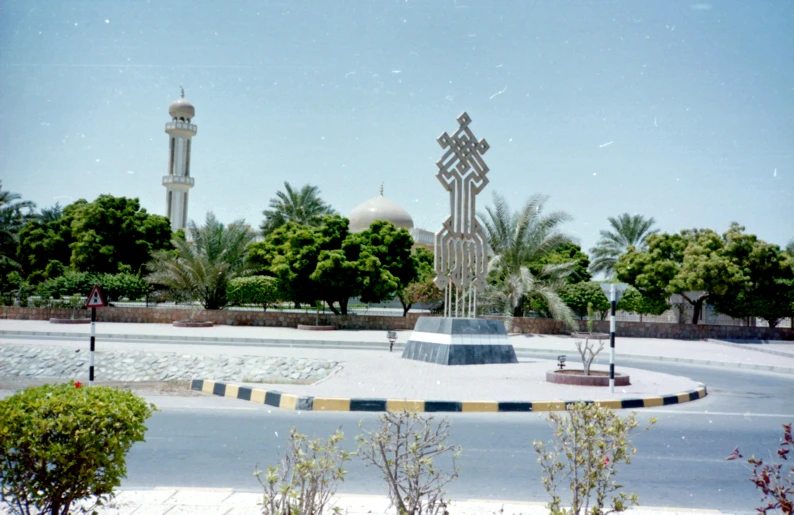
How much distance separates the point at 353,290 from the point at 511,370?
16.9 metres

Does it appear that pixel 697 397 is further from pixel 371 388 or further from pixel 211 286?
pixel 211 286

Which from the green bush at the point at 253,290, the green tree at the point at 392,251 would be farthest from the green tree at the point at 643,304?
the green bush at the point at 253,290

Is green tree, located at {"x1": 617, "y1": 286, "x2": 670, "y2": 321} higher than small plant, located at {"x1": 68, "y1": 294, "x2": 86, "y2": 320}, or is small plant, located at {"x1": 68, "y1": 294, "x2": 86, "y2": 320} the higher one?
green tree, located at {"x1": 617, "y1": 286, "x2": 670, "y2": 321}

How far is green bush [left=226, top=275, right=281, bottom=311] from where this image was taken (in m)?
30.6

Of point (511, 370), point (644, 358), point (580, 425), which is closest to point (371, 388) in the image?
point (511, 370)

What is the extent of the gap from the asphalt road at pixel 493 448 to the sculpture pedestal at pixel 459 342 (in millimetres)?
4756

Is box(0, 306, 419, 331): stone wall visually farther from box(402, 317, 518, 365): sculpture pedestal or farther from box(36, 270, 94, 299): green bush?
box(402, 317, 518, 365): sculpture pedestal

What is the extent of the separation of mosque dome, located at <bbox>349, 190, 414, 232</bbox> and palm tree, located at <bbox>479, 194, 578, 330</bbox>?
2173 cm

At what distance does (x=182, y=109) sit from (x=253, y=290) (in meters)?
23.8

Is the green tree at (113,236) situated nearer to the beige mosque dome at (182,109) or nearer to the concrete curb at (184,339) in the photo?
the concrete curb at (184,339)

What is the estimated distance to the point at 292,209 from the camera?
44969mm

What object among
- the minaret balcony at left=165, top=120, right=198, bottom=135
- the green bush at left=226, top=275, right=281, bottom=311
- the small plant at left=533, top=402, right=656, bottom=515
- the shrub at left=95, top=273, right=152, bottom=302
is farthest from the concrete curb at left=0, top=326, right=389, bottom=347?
the minaret balcony at left=165, top=120, right=198, bottom=135

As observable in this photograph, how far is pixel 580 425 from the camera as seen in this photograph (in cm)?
384

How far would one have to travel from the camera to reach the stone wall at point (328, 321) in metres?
29.5
